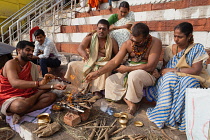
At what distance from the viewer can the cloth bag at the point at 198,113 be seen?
179 cm

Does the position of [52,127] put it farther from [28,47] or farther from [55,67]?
[55,67]

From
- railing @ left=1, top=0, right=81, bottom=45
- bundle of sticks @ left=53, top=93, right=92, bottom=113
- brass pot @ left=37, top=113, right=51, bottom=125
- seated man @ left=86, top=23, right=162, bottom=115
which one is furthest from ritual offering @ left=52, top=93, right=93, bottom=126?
railing @ left=1, top=0, right=81, bottom=45

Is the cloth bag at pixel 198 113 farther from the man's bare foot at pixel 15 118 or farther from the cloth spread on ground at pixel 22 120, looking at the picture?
the man's bare foot at pixel 15 118

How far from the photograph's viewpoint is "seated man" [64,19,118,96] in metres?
3.78

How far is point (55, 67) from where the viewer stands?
200 inches

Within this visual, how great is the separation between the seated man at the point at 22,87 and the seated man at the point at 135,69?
969mm

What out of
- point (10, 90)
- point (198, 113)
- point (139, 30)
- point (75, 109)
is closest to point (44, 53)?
point (10, 90)

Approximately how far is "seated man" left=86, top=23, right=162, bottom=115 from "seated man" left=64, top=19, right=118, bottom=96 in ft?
1.45

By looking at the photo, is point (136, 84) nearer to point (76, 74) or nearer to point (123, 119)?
point (123, 119)

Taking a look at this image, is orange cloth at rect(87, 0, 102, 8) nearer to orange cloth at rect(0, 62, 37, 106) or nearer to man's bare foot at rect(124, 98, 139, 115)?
orange cloth at rect(0, 62, 37, 106)

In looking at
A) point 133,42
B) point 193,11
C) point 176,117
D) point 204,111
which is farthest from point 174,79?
point 193,11

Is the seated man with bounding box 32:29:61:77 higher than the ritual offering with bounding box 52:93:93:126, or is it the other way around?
the seated man with bounding box 32:29:61:77

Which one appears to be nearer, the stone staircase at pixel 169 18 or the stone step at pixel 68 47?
the stone staircase at pixel 169 18

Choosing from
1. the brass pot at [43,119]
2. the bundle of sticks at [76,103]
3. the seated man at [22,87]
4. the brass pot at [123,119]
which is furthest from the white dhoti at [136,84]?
the brass pot at [43,119]
